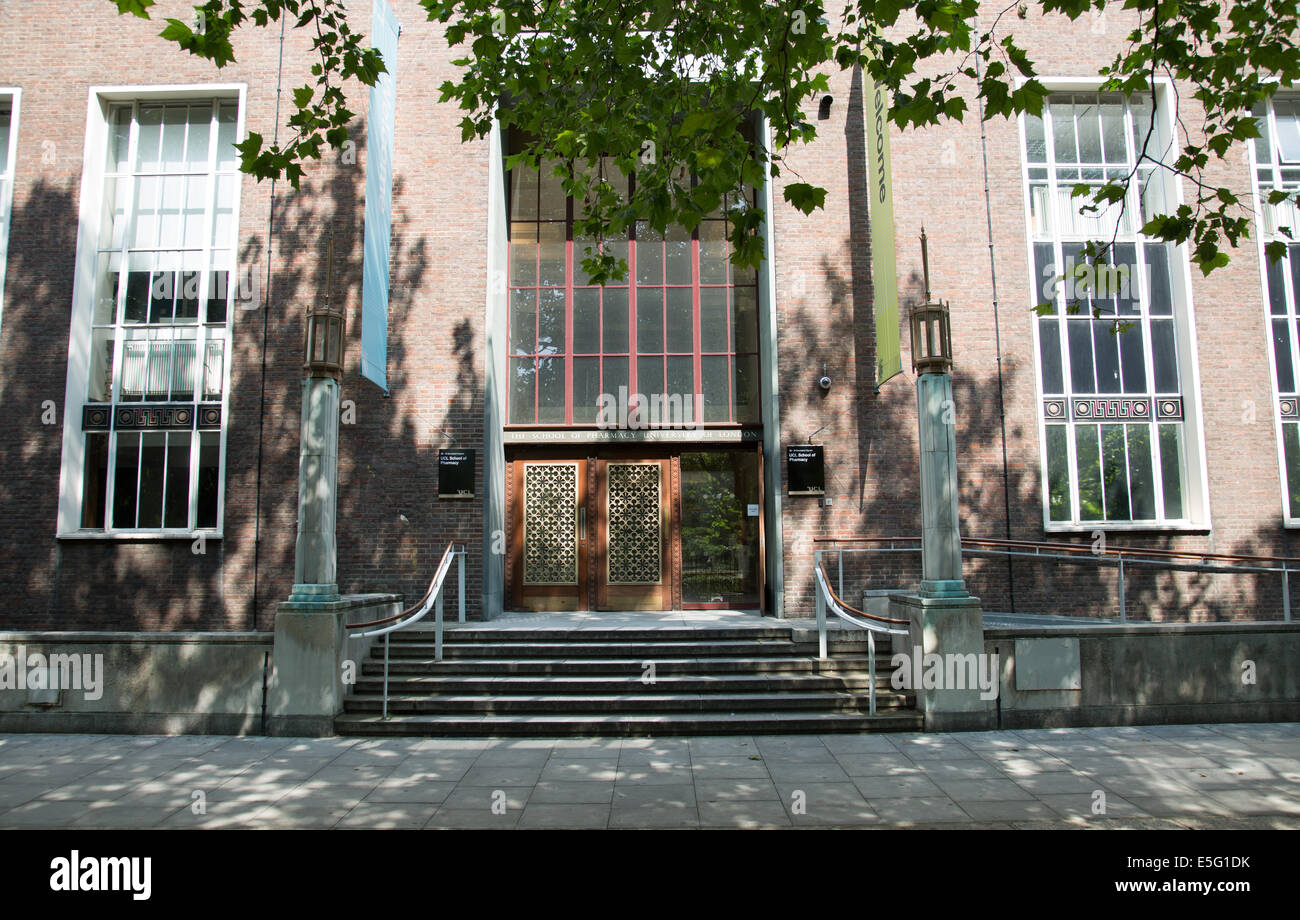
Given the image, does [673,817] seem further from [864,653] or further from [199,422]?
[199,422]

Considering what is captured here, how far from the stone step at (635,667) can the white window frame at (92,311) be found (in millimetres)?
4836

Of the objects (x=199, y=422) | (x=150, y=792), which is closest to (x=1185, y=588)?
(x=150, y=792)

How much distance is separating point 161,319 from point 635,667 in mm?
9222

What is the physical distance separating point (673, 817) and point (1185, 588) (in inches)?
378

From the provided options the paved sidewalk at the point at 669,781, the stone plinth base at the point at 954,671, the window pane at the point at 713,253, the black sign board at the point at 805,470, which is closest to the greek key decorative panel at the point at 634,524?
the black sign board at the point at 805,470

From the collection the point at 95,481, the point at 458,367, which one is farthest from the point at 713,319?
the point at 95,481

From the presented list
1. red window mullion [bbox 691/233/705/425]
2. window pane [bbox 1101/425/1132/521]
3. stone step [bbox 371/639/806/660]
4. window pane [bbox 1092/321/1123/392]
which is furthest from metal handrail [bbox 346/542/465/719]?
window pane [bbox 1092/321/1123/392]

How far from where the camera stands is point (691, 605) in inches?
460

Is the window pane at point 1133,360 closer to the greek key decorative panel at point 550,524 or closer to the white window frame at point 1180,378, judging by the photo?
the white window frame at point 1180,378

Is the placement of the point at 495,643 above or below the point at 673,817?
above

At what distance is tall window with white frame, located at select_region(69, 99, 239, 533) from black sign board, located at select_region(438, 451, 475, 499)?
132 inches

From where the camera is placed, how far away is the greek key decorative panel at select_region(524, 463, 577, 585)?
11.7m

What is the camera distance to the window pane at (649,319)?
40.1ft

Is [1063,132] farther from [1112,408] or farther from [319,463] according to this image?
[319,463]
